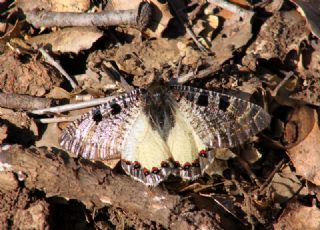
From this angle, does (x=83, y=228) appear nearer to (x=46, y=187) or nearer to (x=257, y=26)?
(x=46, y=187)

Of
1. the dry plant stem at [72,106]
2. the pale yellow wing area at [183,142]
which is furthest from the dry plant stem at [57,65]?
the pale yellow wing area at [183,142]

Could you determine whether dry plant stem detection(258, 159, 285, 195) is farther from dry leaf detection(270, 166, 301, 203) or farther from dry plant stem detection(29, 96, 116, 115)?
dry plant stem detection(29, 96, 116, 115)

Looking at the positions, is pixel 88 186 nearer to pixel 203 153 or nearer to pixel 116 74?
pixel 203 153

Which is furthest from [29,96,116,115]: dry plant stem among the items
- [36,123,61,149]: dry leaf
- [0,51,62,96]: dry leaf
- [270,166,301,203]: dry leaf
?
[270,166,301,203]: dry leaf

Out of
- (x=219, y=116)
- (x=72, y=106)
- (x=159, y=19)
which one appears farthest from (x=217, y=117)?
(x=72, y=106)

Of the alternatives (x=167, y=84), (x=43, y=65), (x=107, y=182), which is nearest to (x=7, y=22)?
(x=43, y=65)
